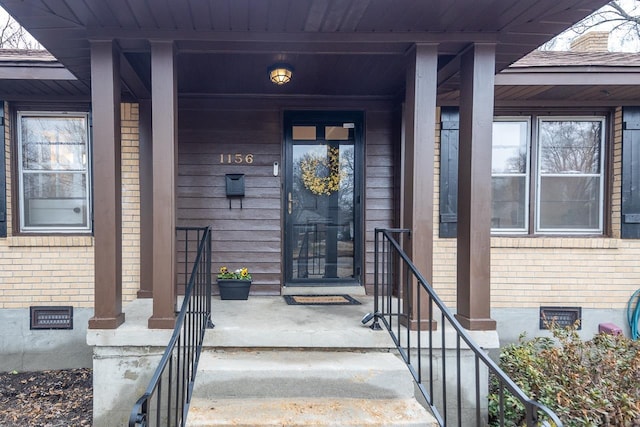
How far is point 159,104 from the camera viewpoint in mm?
2811

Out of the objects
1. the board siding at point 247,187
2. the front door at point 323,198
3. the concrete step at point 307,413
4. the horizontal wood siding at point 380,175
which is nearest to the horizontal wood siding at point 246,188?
the board siding at point 247,187

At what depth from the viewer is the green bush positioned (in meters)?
2.45

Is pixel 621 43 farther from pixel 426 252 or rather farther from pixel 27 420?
pixel 27 420

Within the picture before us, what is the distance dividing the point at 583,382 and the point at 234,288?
296 centimetres

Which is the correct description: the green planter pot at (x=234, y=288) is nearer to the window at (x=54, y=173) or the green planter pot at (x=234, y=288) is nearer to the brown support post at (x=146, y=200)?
the brown support post at (x=146, y=200)

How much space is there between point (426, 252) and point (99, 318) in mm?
2379

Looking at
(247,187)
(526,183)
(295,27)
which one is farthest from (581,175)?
(247,187)

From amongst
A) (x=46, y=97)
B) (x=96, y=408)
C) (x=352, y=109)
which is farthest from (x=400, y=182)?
(x=46, y=97)

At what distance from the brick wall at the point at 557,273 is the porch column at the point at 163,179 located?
275 cm

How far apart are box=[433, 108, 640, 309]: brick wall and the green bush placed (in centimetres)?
103

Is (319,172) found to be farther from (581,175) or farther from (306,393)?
(581,175)

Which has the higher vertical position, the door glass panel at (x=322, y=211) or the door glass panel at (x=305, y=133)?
the door glass panel at (x=305, y=133)

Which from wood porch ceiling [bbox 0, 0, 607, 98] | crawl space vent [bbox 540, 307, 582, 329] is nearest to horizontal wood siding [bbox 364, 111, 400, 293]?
wood porch ceiling [bbox 0, 0, 607, 98]

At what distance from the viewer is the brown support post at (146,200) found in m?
4.09
